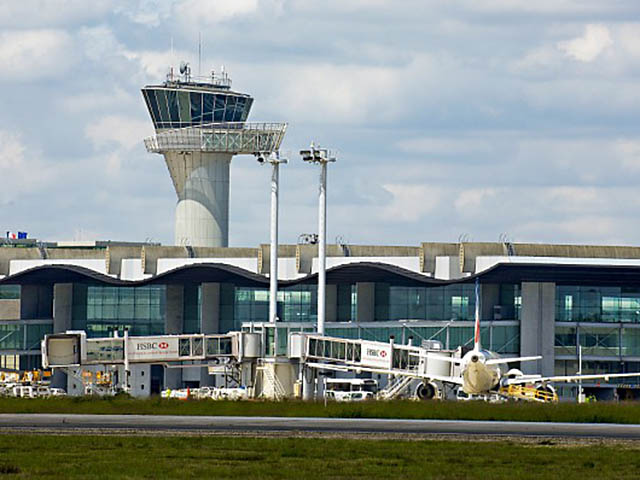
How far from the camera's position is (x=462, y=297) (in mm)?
126938

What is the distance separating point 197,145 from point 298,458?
97259 millimetres

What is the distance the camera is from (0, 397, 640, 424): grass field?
2511 inches

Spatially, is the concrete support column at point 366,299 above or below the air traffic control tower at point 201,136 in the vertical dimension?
below

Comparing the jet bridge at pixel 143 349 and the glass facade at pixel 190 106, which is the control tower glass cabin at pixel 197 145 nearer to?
the glass facade at pixel 190 106

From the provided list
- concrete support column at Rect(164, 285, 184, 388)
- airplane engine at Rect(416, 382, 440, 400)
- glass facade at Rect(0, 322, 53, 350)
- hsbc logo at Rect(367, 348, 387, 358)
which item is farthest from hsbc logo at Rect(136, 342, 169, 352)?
glass facade at Rect(0, 322, 53, 350)

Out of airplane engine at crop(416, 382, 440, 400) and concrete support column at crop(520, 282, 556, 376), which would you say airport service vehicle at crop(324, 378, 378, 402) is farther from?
airplane engine at crop(416, 382, 440, 400)

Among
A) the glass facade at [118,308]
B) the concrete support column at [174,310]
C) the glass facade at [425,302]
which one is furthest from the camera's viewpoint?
the glass facade at [118,308]

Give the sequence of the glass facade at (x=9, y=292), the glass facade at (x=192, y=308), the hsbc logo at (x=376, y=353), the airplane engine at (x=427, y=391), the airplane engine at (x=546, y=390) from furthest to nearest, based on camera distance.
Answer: the glass facade at (x=9, y=292)
the glass facade at (x=192, y=308)
the hsbc logo at (x=376, y=353)
the airplane engine at (x=546, y=390)
the airplane engine at (x=427, y=391)

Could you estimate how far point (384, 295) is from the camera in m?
127

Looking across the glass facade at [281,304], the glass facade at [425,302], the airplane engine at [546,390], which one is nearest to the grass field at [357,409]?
the airplane engine at [546,390]

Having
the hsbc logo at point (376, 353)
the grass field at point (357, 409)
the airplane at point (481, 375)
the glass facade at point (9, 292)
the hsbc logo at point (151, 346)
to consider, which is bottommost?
the grass field at point (357, 409)

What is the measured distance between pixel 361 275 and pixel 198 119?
96.0 ft

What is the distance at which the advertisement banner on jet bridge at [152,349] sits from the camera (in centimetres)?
9712

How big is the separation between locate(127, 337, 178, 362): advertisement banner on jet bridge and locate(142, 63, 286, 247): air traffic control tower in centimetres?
4142
